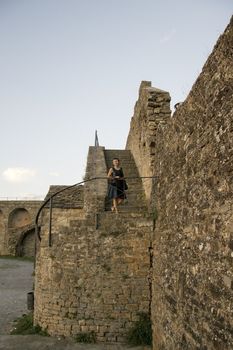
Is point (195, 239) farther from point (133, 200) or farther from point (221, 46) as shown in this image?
point (133, 200)

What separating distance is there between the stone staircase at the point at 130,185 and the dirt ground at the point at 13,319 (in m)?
2.86

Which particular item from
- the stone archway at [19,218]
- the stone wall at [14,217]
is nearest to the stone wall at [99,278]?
the stone wall at [14,217]

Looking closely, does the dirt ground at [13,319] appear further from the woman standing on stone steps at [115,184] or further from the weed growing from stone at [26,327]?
the woman standing on stone steps at [115,184]

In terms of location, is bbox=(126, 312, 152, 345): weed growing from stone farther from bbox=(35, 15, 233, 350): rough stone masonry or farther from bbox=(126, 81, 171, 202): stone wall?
bbox=(126, 81, 171, 202): stone wall

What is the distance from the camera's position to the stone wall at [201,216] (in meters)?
3.77

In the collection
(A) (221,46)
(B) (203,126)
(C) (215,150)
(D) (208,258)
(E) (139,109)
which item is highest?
(E) (139,109)

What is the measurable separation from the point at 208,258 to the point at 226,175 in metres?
0.98

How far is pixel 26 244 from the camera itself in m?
30.3

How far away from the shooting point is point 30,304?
9344 mm

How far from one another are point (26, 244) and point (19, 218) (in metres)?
3.79

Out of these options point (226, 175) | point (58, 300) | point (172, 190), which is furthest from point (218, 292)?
point (58, 300)

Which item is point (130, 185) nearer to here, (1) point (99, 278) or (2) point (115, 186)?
(2) point (115, 186)

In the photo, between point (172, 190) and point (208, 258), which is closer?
point (208, 258)

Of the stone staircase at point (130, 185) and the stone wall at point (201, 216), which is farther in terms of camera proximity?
the stone staircase at point (130, 185)
